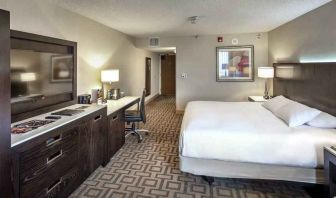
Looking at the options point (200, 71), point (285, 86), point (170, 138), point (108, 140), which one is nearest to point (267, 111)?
point (285, 86)

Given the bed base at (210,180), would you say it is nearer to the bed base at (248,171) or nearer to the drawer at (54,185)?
the bed base at (248,171)

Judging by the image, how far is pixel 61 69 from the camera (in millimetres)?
3066

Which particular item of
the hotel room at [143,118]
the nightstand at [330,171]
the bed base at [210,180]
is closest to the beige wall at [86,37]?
the hotel room at [143,118]

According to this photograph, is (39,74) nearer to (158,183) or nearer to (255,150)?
(158,183)

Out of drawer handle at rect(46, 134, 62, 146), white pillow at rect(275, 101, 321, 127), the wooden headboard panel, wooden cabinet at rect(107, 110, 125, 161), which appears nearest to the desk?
wooden cabinet at rect(107, 110, 125, 161)

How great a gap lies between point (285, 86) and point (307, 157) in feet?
7.47

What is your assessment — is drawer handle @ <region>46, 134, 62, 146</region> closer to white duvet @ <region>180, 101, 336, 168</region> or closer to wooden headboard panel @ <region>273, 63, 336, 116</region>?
white duvet @ <region>180, 101, 336, 168</region>

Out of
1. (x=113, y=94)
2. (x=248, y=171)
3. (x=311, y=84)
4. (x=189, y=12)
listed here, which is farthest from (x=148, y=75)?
(x=248, y=171)

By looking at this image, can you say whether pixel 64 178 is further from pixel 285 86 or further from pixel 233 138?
pixel 285 86

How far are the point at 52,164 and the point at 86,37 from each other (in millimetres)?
2407

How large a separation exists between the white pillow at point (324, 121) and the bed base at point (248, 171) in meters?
0.54

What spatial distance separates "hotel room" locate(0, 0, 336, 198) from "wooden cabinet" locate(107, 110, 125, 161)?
0.03 meters

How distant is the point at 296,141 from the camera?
7.61 ft

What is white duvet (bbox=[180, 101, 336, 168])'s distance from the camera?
2295 mm
